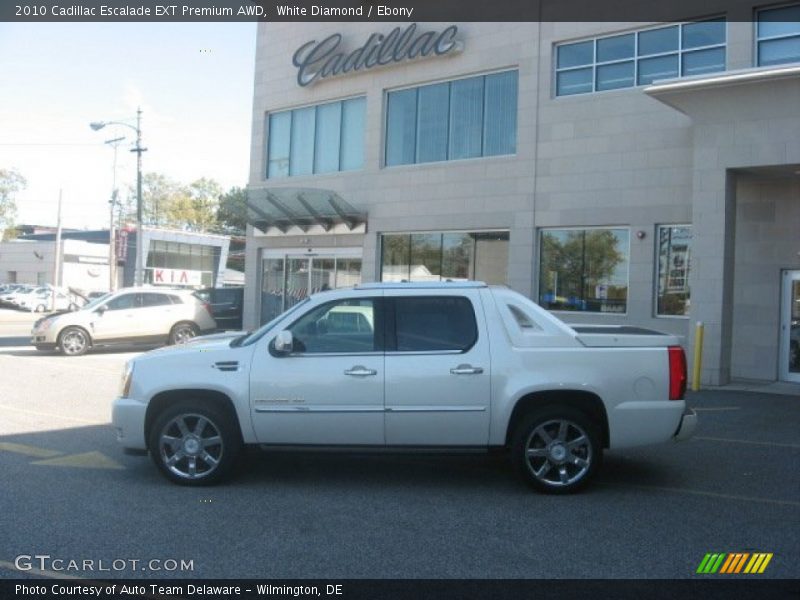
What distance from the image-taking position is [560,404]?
6.71m

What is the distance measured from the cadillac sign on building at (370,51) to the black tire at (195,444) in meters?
15.2

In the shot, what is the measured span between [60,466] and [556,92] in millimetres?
14369

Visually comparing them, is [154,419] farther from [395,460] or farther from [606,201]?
[606,201]

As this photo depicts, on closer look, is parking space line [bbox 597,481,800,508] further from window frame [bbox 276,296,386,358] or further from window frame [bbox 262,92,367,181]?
window frame [bbox 262,92,367,181]

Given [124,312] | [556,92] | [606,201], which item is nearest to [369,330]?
[606,201]

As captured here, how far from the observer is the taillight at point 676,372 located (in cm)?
668

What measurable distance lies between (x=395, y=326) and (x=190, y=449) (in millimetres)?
2111

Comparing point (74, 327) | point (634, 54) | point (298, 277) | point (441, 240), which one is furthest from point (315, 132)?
point (634, 54)

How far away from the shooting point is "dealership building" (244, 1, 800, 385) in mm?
14875

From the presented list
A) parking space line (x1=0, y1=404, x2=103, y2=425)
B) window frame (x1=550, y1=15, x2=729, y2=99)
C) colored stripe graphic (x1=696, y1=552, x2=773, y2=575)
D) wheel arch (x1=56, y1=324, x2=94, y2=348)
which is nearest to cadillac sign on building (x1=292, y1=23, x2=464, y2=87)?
window frame (x1=550, y1=15, x2=729, y2=99)

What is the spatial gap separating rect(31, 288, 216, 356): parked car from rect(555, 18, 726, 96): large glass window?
11.1 metres

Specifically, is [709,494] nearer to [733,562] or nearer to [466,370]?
[733,562]

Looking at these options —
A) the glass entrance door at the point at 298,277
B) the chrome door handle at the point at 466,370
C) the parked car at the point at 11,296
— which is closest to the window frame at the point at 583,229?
the glass entrance door at the point at 298,277
